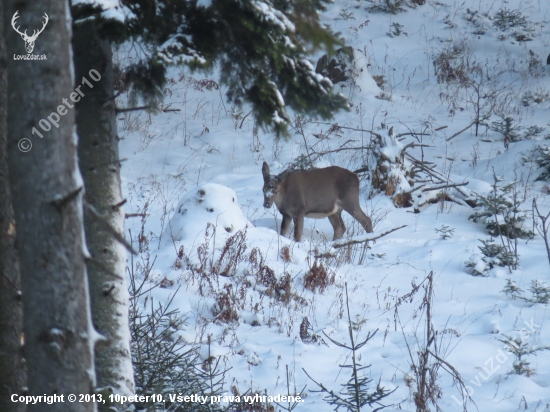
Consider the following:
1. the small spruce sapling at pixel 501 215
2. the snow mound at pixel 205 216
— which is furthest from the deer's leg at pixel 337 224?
the snow mound at pixel 205 216

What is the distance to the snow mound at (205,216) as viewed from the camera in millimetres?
7738

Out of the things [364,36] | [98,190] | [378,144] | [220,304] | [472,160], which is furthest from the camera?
[364,36]

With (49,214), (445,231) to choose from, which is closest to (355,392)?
(49,214)

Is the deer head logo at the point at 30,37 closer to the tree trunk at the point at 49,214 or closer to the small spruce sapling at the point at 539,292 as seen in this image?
the tree trunk at the point at 49,214

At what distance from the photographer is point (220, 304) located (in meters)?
6.02

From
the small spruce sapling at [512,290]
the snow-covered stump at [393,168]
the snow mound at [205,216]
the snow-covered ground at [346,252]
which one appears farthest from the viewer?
the snow-covered stump at [393,168]

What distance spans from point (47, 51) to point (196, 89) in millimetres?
15010

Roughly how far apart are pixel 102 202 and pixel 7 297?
64 centimetres

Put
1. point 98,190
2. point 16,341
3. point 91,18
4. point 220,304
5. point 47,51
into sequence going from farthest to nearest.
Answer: point 220,304 → point 98,190 → point 16,341 → point 91,18 → point 47,51

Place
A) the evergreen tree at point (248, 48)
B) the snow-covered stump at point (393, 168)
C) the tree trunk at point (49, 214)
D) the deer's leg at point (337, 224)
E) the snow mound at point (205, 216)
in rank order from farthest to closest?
1. the snow-covered stump at point (393, 168)
2. the deer's leg at point (337, 224)
3. the snow mound at point (205, 216)
4. the evergreen tree at point (248, 48)
5. the tree trunk at point (49, 214)

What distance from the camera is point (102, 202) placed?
327cm

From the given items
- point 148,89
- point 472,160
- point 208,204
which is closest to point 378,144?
point 472,160

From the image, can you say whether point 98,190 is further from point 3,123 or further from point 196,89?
point 196,89

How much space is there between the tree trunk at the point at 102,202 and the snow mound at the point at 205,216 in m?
4.30
